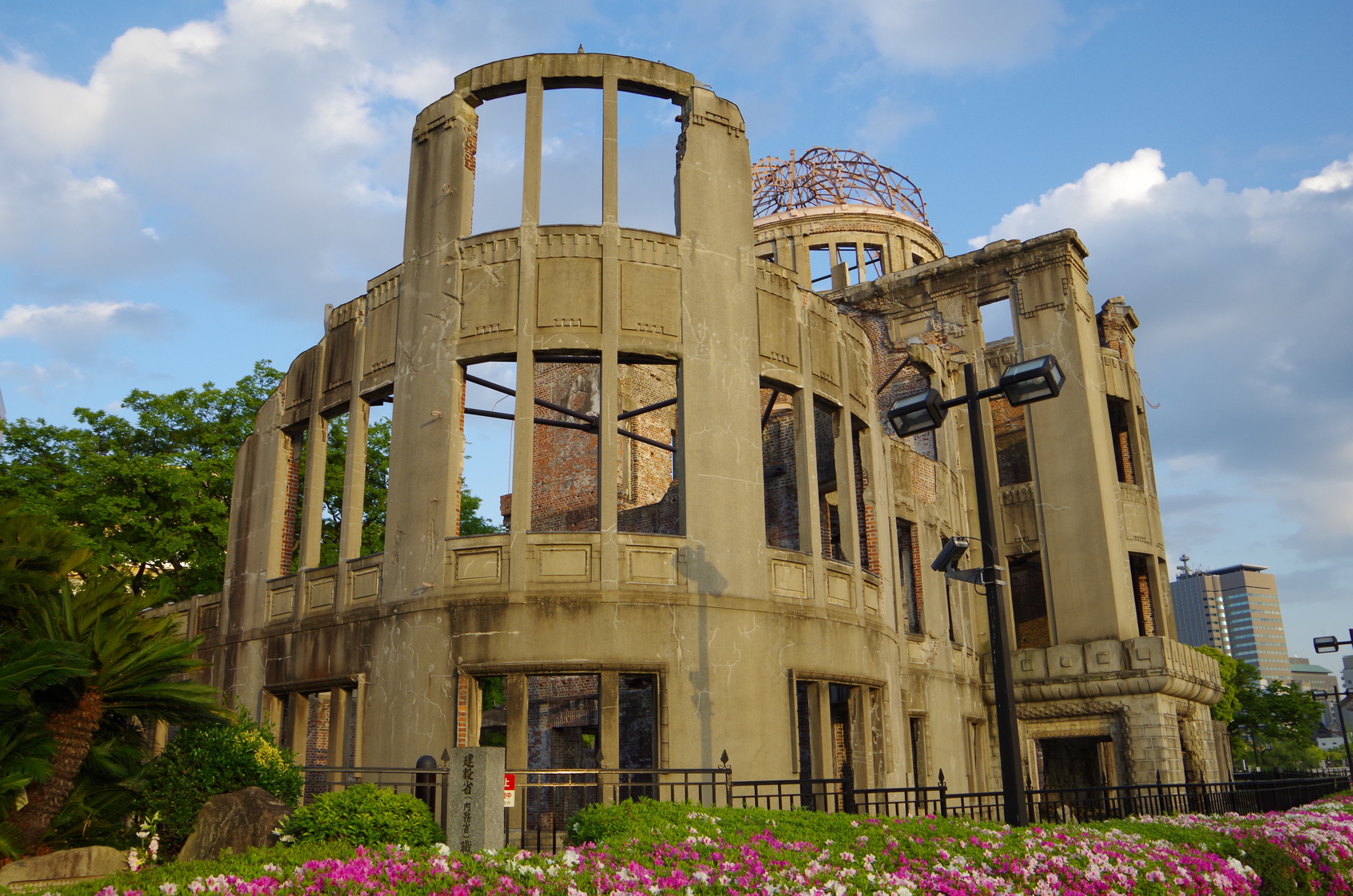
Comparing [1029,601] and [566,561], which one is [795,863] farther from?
[1029,601]

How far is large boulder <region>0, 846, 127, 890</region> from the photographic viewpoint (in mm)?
10484

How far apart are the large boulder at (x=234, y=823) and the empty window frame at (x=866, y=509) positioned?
1205 centimetres

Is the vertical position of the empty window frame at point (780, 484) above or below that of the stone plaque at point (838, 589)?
above

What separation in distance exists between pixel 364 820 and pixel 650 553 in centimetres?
700

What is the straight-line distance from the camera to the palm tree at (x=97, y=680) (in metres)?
11.4

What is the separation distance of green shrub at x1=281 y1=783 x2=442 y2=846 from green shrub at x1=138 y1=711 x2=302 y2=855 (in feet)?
5.83

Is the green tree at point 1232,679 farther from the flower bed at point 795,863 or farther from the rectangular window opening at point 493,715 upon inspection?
the flower bed at point 795,863

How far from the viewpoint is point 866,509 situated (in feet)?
68.2

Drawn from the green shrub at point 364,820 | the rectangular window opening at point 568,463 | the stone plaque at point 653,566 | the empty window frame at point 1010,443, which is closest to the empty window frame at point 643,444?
the rectangular window opening at point 568,463

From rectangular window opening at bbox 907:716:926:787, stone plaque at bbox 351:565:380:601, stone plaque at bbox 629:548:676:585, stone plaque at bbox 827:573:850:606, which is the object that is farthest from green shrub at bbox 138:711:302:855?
rectangular window opening at bbox 907:716:926:787

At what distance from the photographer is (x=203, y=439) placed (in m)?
30.1

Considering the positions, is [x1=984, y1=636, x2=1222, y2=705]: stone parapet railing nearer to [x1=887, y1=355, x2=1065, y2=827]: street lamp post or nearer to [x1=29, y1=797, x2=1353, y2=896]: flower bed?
[x1=29, y1=797, x2=1353, y2=896]: flower bed

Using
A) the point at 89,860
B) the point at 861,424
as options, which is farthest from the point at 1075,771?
the point at 89,860

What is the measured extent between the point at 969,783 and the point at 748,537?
37.6 ft
